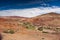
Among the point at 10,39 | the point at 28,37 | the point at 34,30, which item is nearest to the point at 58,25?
the point at 34,30

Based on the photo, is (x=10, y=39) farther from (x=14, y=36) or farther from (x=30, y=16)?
Result: (x=30, y=16)

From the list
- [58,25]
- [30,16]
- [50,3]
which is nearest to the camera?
[58,25]

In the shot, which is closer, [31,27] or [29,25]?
[31,27]

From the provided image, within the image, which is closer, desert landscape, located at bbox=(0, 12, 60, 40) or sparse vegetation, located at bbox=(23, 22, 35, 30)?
desert landscape, located at bbox=(0, 12, 60, 40)

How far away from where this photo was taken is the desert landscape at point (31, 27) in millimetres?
8344

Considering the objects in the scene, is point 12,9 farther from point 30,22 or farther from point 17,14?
point 30,22

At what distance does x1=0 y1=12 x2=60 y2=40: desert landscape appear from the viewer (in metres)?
8.34

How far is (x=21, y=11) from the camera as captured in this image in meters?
10.9

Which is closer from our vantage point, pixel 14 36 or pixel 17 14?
pixel 14 36

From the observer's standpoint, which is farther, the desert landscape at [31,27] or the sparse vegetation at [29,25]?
the sparse vegetation at [29,25]

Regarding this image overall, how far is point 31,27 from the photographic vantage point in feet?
31.2

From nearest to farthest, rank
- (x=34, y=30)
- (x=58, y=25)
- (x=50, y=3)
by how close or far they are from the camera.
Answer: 1. (x=34, y=30)
2. (x=58, y=25)
3. (x=50, y=3)

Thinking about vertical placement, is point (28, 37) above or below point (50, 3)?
below

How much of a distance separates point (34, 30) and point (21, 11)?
194 centimetres
